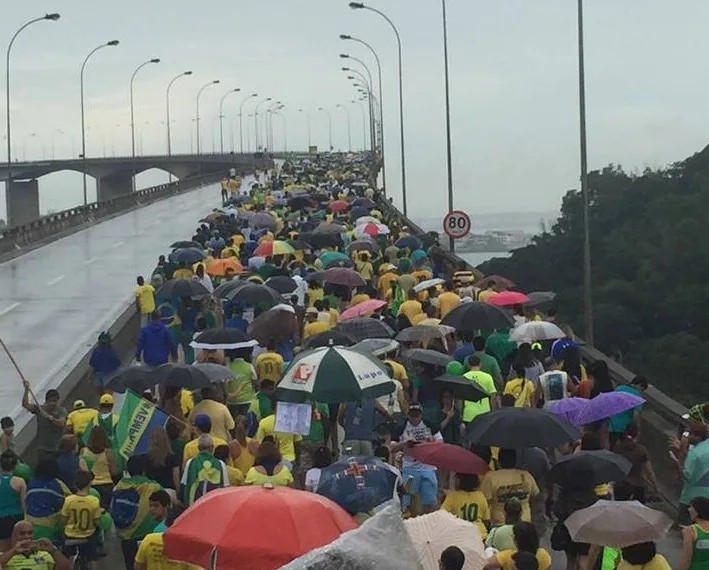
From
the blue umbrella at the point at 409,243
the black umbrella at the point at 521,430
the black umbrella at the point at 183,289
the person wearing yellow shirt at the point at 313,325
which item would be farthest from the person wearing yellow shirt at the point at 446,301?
the blue umbrella at the point at 409,243

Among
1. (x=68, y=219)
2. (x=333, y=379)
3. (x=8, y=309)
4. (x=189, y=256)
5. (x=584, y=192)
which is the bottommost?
(x=8, y=309)

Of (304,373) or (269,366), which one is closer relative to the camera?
(304,373)

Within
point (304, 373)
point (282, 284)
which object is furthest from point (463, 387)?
point (282, 284)

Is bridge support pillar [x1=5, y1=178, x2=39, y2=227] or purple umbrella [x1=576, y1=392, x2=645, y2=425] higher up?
purple umbrella [x1=576, y1=392, x2=645, y2=425]

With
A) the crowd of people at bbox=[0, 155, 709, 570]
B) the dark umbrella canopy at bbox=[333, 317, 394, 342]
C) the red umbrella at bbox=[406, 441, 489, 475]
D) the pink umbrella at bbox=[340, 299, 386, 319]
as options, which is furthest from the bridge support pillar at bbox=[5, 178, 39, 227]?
the red umbrella at bbox=[406, 441, 489, 475]

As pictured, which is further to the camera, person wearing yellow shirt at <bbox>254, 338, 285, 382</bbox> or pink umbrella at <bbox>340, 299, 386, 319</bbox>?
pink umbrella at <bbox>340, 299, 386, 319</bbox>

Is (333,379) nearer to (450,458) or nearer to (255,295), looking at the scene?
(450,458)

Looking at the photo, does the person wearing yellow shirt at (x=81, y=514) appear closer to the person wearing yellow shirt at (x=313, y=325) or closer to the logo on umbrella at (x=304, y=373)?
the logo on umbrella at (x=304, y=373)

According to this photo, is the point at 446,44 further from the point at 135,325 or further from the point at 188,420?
the point at 188,420

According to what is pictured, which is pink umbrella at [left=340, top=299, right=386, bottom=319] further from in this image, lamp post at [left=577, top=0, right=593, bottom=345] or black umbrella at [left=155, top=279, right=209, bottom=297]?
lamp post at [left=577, top=0, right=593, bottom=345]

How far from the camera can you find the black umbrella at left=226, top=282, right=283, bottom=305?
17.6 m

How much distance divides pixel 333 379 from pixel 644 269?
183 feet

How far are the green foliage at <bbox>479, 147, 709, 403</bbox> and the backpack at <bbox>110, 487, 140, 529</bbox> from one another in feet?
127

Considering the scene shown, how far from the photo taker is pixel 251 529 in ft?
23.2
